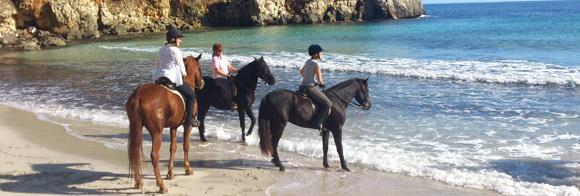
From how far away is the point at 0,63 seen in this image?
86.3 feet

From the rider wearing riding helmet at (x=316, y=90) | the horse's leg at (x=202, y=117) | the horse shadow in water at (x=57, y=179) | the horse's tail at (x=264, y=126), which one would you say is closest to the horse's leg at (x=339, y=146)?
the rider wearing riding helmet at (x=316, y=90)

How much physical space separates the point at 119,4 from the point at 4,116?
45.7 meters

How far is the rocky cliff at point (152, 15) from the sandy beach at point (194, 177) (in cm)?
3136

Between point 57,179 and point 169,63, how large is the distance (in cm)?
227

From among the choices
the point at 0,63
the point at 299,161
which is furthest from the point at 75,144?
the point at 0,63

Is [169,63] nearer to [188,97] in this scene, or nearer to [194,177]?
[188,97]

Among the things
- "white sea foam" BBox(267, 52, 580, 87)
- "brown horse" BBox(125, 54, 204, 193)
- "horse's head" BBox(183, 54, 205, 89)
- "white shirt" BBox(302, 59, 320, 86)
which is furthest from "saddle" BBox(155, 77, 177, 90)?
"white sea foam" BBox(267, 52, 580, 87)

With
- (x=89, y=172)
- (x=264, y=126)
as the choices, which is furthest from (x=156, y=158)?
(x=264, y=126)

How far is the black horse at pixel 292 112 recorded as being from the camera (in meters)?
7.43

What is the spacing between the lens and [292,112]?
24.8 ft

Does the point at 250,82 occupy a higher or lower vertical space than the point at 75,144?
higher

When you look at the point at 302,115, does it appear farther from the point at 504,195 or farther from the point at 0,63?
the point at 0,63

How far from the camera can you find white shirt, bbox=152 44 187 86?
6.73 metres

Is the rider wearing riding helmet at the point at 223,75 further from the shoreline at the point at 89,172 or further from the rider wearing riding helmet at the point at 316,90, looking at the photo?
the rider wearing riding helmet at the point at 316,90
